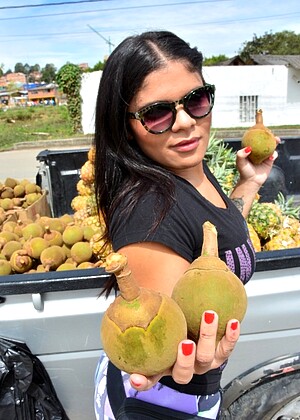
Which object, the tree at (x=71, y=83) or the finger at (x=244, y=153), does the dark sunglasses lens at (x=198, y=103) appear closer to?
the finger at (x=244, y=153)

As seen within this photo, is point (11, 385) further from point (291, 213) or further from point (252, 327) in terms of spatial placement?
point (291, 213)

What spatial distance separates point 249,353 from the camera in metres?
2.21

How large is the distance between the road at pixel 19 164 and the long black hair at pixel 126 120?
9.75m

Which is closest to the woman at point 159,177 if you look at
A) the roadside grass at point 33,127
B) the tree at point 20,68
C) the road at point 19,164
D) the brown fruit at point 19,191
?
the brown fruit at point 19,191

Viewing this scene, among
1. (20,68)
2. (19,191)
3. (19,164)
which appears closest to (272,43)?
(19,164)

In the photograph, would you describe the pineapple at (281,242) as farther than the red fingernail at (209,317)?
Yes

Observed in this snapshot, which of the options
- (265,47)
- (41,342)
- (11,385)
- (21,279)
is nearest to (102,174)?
(21,279)

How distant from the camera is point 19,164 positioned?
14539mm

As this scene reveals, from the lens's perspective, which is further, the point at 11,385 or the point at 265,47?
the point at 265,47

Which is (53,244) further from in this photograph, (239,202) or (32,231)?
(239,202)

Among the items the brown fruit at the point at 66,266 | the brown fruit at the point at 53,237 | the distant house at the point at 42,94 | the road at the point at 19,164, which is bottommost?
the road at the point at 19,164

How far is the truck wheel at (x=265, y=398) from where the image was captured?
225cm

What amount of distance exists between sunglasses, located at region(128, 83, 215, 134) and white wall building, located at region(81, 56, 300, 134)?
64.9 ft

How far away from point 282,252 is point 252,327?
379 millimetres
